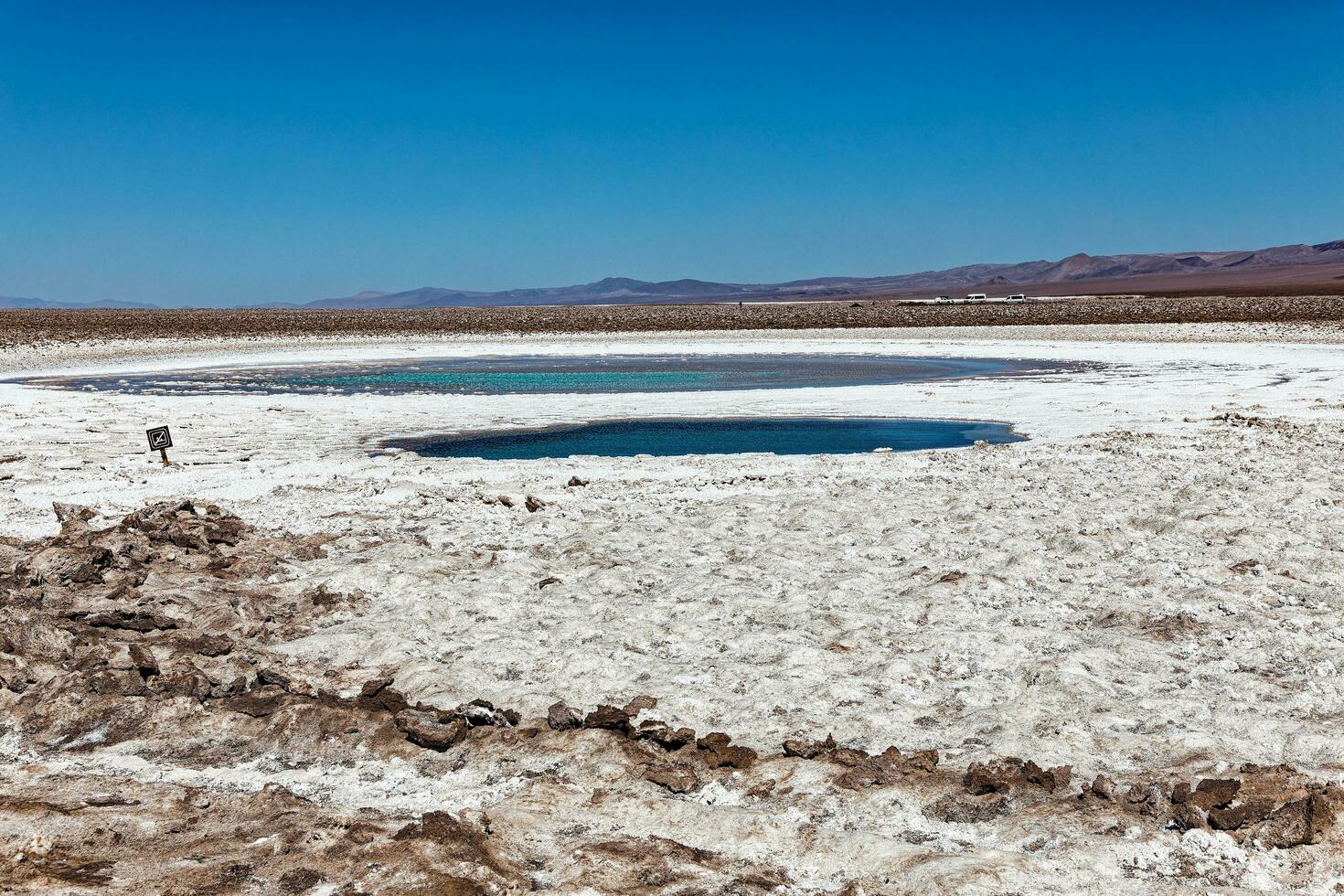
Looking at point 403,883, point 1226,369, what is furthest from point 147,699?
point 1226,369

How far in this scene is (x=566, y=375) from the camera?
97.9ft

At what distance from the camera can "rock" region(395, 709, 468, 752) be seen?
195 inches

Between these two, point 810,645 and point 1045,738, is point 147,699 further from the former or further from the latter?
point 1045,738

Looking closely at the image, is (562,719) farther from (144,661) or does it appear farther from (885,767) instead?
(144,661)

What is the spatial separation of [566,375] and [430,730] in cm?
2507

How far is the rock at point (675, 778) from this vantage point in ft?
14.9

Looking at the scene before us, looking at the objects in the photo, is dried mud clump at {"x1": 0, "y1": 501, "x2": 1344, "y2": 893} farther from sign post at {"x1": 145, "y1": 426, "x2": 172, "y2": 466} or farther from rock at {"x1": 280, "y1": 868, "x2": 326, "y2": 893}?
sign post at {"x1": 145, "y1": 426, "x2": 172, "y2": 466}

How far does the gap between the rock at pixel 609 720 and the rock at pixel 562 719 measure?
5cm

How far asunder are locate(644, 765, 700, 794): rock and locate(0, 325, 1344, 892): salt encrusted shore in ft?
0.18

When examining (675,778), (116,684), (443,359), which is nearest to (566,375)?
(443,359)

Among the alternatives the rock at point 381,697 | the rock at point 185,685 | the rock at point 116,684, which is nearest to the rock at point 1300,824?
the rock at point 381,697

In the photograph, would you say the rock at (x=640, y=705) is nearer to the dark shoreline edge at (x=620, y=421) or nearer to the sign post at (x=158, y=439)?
the dark shoreline edge at (x=620, y=421)

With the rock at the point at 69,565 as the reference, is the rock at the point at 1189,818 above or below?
below

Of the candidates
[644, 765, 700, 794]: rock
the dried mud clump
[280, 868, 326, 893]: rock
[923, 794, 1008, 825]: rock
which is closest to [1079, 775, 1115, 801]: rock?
the dried mud clump
